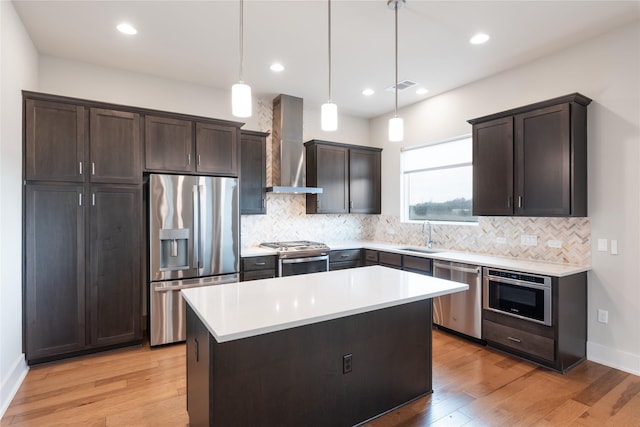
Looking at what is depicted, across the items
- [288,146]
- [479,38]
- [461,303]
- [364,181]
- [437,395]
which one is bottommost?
[437,395]

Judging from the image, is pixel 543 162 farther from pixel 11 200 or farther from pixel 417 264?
pixel 11 200

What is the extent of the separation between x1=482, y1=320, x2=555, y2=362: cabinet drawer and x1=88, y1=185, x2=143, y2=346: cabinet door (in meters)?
3.60

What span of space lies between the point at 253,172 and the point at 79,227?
2.02 metres

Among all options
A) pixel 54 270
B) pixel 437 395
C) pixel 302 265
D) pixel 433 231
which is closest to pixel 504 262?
pixel 433 231

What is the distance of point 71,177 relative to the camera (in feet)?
10.3

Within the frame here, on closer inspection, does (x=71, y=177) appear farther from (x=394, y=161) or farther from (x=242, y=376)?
(x=394, y=161)

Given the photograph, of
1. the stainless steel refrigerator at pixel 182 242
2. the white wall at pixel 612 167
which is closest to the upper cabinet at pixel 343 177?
the stainless steel refrigerator at pixel 182 242

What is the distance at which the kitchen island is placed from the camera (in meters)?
1.69

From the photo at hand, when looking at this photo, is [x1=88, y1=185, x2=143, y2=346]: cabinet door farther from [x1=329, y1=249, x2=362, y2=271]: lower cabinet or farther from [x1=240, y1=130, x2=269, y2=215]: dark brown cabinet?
[x1=329, y1=249, x2=362, y2=271]: lower cabinet

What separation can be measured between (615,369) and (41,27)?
19.5 feet

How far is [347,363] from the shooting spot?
2.09 meters

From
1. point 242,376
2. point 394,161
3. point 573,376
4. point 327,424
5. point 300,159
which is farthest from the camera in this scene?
point 394,161

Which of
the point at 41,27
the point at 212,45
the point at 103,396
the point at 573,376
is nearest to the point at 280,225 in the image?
the point at 212,45

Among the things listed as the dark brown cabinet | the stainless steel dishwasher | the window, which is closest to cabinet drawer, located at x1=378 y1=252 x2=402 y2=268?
the stainless steel dishwasher
